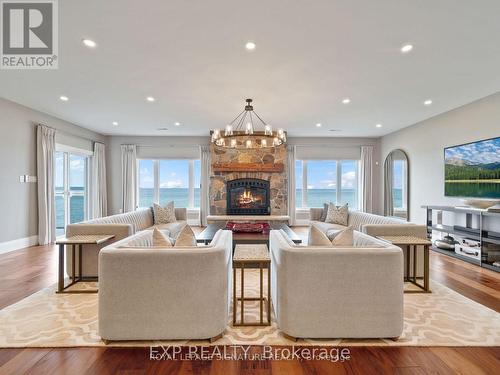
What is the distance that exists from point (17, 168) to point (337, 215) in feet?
20.3

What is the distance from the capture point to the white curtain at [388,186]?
7012 millimetres

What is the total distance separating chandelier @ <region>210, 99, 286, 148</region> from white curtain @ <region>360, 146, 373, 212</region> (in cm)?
322

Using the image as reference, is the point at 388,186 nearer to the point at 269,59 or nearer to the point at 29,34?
the point at 269,59

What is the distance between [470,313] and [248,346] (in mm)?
2165

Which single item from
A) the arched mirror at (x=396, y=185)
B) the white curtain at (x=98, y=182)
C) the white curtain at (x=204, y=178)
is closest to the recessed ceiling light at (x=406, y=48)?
the arched mirror at (x=396, y=185)

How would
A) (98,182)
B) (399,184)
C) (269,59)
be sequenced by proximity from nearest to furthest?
1. (269,59)
2. (399,184)
3. (98,182)

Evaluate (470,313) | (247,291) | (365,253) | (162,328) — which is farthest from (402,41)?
(162,328)

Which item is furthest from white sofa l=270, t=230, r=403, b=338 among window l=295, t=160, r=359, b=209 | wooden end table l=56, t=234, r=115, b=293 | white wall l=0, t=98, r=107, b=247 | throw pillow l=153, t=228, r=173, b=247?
window l=295, t=160, r=359, b=209

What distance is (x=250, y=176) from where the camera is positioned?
23.6 feet

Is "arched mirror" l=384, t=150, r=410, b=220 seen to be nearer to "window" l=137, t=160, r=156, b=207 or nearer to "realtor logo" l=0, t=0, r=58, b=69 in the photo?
"window" l=137, t=160, r=156, b=207

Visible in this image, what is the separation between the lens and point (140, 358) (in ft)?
5.96

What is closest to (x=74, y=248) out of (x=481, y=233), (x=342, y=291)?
(x=342, y=291)

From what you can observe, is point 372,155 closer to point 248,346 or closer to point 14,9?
point 248,346

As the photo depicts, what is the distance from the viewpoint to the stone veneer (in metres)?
7.20
